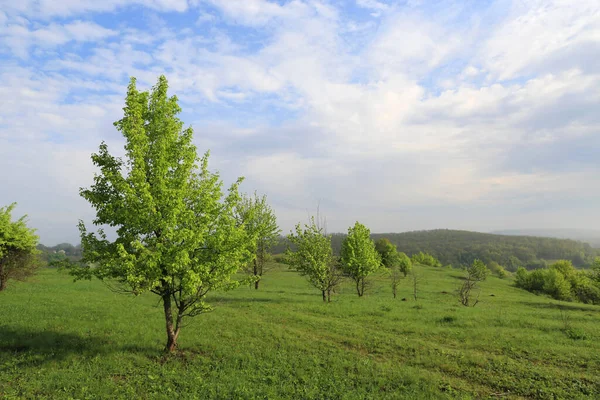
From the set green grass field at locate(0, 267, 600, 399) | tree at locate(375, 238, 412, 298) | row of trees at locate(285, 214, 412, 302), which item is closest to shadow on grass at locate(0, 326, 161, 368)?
green grass field at locate(0, 267, 600, 399)

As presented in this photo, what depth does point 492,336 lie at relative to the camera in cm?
1962

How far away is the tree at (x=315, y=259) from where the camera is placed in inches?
1244

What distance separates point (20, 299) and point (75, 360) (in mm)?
17310

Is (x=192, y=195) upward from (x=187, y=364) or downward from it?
upward

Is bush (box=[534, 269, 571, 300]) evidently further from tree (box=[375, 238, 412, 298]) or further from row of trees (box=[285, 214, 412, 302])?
row of trees (box=[285, 214, 412, 302])

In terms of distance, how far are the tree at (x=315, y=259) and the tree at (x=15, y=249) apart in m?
25.2

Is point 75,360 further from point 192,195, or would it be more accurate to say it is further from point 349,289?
point 349,289

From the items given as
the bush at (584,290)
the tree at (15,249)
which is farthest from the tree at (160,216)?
the bush at (584,290)

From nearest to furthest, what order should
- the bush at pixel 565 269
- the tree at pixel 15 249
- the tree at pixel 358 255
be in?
the tree at pixel 15 249 → the tree at pixel 358 255 → the bush at pixel 565 269

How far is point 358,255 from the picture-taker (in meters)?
37.1

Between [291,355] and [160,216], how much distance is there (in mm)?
9387

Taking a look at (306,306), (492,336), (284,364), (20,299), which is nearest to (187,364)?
(284,364)

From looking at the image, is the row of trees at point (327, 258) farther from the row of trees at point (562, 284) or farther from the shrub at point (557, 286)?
the shrub at point (557, 286)

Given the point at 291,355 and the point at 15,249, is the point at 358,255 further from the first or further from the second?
the point at 15,249
